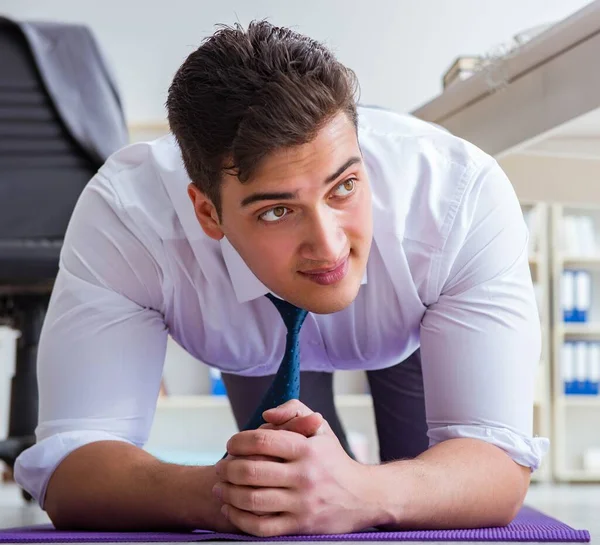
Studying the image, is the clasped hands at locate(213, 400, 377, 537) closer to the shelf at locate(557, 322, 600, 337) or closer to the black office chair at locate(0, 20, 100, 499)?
the black office chair at locate(0, 20, 100, 499)

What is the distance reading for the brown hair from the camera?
1.03m

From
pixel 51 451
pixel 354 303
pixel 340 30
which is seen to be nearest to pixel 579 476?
pixel 340 30

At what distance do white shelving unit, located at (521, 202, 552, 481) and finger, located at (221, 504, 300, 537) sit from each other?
3771 millimetres

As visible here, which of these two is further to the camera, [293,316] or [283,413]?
[293,316]

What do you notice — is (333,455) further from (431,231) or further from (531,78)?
(531,78)

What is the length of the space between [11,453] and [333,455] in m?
1.24

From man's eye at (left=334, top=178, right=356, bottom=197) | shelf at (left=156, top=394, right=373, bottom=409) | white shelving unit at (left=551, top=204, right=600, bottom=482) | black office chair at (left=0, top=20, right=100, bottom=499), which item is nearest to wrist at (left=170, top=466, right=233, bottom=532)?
man's eye at (left=334, top=178, right=356, bottom=197)

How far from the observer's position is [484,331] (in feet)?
3.68

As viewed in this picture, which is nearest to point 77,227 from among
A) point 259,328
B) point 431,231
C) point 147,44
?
point 259,328

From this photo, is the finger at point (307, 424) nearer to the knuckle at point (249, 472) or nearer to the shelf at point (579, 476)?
the knuckle at point (249, 472)

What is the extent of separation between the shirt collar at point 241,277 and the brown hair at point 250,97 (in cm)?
11

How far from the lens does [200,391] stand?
15.5ft

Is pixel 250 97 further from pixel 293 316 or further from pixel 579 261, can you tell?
pixel 579 261

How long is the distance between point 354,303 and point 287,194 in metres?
0.30
